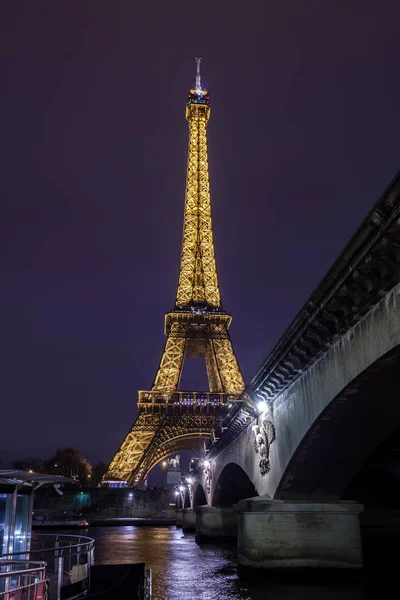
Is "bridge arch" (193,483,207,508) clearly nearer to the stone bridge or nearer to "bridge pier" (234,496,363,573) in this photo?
the stone bridge

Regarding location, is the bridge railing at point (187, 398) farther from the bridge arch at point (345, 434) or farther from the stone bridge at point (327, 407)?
the bridge arch at point (345, 434)

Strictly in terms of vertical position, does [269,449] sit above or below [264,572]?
above

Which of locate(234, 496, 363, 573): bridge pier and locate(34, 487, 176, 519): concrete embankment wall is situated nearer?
locate(234, 496, 363, 573): bridge pier

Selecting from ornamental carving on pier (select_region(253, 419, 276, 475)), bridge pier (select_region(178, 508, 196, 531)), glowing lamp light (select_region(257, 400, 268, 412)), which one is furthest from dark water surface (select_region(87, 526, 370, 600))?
bridge pier (select_region(178, 508, 196, 531))

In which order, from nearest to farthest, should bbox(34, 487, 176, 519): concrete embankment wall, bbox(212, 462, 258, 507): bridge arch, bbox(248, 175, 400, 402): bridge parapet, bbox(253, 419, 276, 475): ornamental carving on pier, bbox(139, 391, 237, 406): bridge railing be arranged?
bbox(248, 175, 400, 402): bridge parapet < bbox(253, 419, 276, 475): ornamental carving on pier < bbox(212, 462, 258, 507): bridge arch < bbox(139, 391, 237, 406): bridge railing < bbox(34, 487, 176, 519): concrete embankment wall

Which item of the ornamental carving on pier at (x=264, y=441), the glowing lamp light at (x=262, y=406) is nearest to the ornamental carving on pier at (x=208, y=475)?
the ornamental carving on pier at (x=264, y=441)

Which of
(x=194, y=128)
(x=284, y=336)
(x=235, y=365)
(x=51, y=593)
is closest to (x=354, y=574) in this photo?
(x=284, y=336)

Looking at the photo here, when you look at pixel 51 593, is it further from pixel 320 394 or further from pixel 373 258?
pixel 373 258
